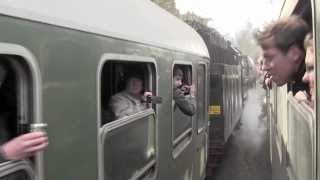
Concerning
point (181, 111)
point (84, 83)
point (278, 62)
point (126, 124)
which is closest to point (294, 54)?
point (278, 62)

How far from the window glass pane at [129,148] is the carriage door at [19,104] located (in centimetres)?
83

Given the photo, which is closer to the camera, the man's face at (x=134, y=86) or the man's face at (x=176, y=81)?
the man's face at (x=134, y=86)

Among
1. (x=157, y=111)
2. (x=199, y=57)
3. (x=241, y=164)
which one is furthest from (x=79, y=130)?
(x=241, y=164)

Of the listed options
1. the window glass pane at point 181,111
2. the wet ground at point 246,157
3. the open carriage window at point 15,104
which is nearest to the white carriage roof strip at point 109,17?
the open carriage window at point 15,104

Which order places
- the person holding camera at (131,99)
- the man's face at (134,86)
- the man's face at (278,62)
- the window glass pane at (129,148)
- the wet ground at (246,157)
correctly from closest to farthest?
the man's face at (278,62)
the window glass pane at (129,148)
the person holding camera at (131,99)
the man's face at (134,86)
the wet ground at (246,157)

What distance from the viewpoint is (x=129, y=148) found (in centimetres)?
366

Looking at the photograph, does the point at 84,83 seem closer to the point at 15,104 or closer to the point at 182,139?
the point at 15,104

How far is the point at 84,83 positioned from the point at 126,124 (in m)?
0.83

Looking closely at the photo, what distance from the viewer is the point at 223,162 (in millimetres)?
12758

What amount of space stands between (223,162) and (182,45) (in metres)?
7.07

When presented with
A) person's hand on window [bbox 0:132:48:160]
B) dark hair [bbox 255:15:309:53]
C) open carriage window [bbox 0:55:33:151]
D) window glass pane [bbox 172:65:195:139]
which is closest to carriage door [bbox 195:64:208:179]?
window glass pane [bbox 172:65:195:139]

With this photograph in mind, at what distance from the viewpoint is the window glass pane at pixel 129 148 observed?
10.5 ft

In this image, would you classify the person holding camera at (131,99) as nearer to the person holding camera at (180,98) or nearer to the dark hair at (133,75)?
the dark hair at (133,75)

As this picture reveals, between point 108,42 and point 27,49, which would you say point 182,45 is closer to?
point 108,42
